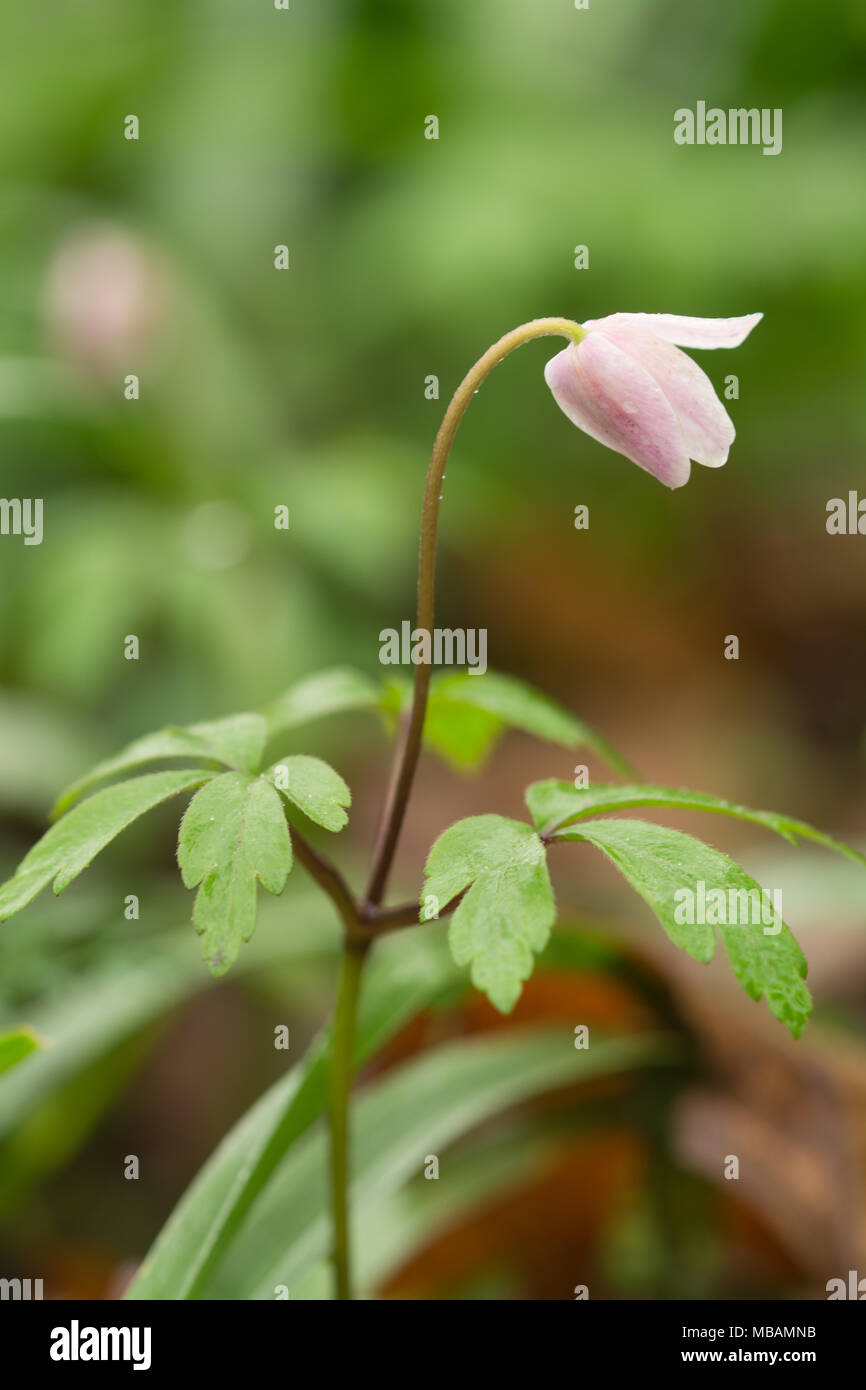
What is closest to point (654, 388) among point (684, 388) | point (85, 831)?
point (684, 388)

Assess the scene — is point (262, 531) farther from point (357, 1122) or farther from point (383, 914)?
point (383, 914)

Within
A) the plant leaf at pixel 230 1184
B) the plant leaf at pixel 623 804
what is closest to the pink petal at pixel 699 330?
the plant leaf at pixel 623 804
